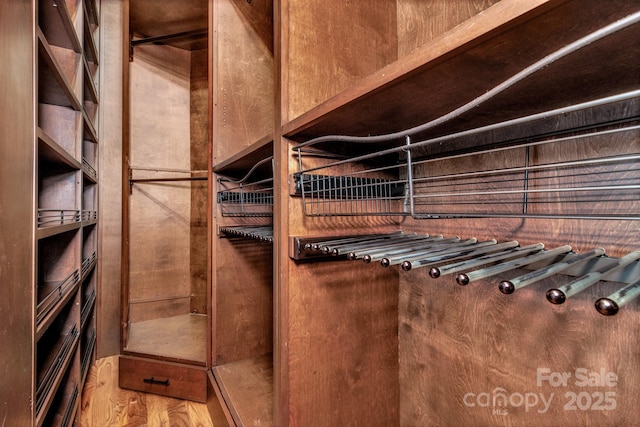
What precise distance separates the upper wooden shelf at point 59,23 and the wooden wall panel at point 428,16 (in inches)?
48.3

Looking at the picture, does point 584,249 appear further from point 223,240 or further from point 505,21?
point 223,240

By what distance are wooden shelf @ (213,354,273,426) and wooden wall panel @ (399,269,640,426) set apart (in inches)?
20.0

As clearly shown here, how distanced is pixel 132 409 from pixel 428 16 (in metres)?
2.06

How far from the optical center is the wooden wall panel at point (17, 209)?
65 centimetres

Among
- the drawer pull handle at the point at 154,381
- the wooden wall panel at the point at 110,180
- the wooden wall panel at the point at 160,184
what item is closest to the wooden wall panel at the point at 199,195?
the wooden wall panel at the point at 160,184

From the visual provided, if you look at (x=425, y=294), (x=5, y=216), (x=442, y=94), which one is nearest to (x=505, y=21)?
(x=442, y=94)

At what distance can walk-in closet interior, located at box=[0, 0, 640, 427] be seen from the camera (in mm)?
471

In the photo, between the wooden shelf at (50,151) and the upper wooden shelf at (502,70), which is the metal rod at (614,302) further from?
the wooden shelf at (50,151)

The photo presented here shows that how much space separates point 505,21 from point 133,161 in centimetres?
239

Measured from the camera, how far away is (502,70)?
48 cm

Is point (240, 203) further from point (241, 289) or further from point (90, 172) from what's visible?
point (90, 172)

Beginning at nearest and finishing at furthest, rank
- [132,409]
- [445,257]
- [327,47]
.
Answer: [445,257] < [327,47] < [132,409]

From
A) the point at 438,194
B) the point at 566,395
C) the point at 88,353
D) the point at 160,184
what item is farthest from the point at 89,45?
the point at 566,395

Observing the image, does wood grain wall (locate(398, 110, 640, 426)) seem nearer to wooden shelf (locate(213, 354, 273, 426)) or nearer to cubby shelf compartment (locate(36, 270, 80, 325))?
wooden shelf (locate(213, 354, 273, 426))
